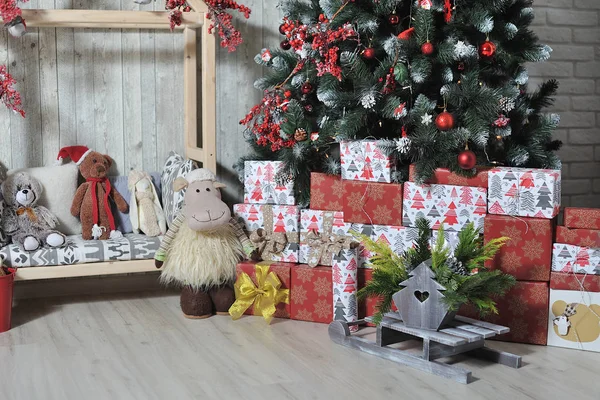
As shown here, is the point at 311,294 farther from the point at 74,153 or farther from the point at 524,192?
the point at 74,153

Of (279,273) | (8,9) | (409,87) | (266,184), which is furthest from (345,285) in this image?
(8,9)

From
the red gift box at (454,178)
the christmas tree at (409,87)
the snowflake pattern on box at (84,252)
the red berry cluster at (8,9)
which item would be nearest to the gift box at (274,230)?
the christmas tree at (409,87)

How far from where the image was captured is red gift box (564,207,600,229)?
2742 mm

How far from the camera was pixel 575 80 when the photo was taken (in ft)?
13.1

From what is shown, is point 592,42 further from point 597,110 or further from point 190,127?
point 190,127

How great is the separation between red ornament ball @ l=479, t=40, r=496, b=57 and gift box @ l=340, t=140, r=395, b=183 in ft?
→ 1.68

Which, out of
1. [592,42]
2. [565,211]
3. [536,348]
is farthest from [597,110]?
[536,348]

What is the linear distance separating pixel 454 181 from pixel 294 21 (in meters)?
0.98

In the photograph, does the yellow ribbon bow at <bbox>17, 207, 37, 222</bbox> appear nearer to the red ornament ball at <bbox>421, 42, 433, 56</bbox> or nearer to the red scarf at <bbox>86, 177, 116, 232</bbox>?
the red scarf at <bbox>86, 177, 116, 232</bbox>

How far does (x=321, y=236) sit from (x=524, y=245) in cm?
79

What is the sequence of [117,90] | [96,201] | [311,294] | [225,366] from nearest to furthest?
[225,366] → [311,294] → [96,201] → [117,90]

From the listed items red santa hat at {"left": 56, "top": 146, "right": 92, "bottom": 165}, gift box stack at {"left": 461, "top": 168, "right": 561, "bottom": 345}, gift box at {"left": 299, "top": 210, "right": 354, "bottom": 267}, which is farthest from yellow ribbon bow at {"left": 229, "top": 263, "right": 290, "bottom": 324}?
red santa hat at {"left": 56, "top": 146, "right": 92, "bottom": 165}

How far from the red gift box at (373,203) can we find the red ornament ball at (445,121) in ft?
0.90

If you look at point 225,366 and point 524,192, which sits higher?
point 524,192
